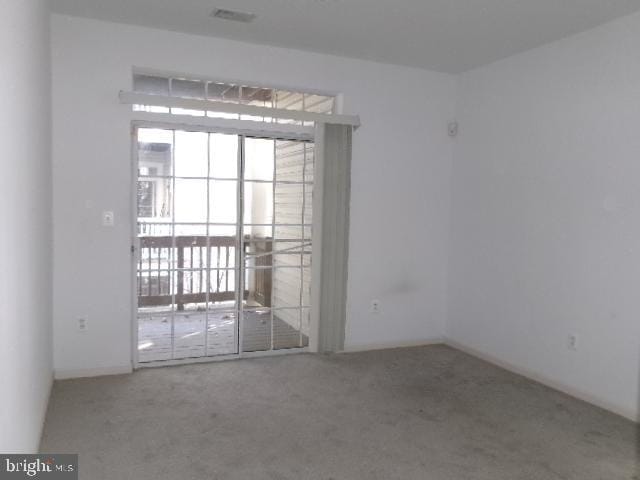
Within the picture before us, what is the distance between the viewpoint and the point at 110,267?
4.22 m

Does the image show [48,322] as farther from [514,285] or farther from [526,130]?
[526,130]

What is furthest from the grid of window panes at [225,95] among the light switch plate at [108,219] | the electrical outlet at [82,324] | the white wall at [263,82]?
the electrical outlet at [82,324]

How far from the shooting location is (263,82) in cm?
461

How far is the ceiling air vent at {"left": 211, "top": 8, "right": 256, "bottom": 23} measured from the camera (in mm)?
3785

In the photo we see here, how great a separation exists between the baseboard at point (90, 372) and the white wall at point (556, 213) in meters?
3.27

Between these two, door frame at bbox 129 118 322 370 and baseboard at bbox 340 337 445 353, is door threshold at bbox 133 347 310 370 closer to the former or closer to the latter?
door frame at bbox 129 118 322 370

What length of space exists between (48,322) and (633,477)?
3.80 metres

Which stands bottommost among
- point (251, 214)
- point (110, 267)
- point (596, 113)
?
point (110, 267)

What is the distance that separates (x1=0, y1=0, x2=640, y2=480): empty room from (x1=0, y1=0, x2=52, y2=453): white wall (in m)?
0.05

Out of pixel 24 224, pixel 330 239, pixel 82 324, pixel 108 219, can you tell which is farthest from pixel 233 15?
pixel 82 324

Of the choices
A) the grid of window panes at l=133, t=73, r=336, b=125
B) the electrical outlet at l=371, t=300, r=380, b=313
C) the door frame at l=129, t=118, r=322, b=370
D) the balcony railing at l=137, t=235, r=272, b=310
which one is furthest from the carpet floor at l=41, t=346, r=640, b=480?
the grid of window panes at l=133, t=73, r=336, b=125

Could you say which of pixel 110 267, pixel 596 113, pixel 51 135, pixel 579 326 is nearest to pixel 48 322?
pixel 110 267

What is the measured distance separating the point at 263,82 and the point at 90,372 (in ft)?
9.39

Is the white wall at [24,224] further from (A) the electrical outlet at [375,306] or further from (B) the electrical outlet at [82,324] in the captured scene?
(A) the electrical outlet at [375,306]
